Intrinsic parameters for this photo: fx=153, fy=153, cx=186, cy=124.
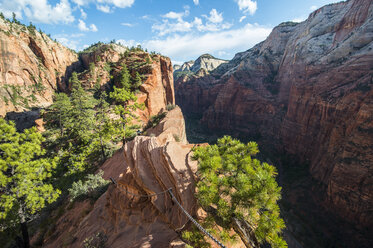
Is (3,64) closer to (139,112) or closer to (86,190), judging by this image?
(139,112)

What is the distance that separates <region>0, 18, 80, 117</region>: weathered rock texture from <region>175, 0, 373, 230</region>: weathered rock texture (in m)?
63.5

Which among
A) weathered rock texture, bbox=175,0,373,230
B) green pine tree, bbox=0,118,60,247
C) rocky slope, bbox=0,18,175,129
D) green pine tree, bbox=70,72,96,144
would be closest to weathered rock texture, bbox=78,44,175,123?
rocky slope, bbox=0,18,175,129

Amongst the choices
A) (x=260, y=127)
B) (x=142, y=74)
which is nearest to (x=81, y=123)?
(x=142, y=74)

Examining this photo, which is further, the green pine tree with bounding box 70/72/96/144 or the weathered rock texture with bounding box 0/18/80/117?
the weathered rock texture with bounding box 0/18/80/117

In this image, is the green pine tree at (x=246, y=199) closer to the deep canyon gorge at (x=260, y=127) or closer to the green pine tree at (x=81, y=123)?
the deep canyon gorge at (x=260, y=127)

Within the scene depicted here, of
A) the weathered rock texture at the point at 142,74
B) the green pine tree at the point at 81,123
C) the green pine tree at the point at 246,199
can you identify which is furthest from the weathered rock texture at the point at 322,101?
the green pine tree at the point at 81,123

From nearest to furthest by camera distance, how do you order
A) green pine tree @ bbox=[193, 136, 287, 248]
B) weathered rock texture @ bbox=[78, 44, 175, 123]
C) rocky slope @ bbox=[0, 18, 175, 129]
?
green pine tree @ bbox=[193, 136, 287, 248], rocky slope @ bbox=[0, 18, 175, 129], weathered rock texture @ bbox=[78, 44, 175, 123]

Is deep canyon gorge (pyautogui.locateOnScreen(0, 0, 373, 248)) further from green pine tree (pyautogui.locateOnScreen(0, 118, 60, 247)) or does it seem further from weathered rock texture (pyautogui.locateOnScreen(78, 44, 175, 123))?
green pine tree (pyautogui.locateOnScreen(0, 118, 60, 247))

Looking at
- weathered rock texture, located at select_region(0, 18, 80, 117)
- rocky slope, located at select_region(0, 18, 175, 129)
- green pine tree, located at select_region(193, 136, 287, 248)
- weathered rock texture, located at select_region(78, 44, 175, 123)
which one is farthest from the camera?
weathered rock texture, located at select_region(78, 44, 175, 123)

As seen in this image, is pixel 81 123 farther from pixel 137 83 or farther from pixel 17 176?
pixel 137 83

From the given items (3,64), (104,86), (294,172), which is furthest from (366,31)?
(3,64)

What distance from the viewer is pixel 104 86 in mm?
47875

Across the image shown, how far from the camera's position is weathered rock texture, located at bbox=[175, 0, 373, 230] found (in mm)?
22984

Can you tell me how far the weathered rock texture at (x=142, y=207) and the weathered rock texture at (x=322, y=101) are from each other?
2868 cm
